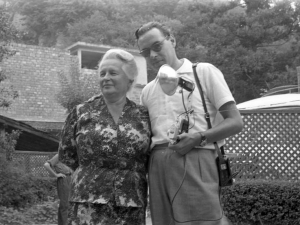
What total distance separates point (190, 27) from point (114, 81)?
31.5m

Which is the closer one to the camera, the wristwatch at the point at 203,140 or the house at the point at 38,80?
the wristwatch at the point at 203,140

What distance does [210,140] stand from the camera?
9.38ft

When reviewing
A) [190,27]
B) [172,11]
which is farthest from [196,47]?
[172,11]

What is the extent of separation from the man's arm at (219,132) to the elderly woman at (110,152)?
0.31 m

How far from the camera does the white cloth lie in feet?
9.66

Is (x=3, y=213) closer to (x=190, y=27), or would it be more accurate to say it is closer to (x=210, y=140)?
(x=210, y=140)

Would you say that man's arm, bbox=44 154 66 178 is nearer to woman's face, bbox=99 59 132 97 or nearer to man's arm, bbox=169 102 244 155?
woman's face, bbox=99 59 132 97

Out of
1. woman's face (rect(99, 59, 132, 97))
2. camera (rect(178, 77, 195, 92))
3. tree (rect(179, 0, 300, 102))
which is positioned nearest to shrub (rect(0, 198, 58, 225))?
woman's face (rect(99, 59, 132, 97))

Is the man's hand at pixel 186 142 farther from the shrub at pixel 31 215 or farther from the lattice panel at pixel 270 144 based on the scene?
the lattice panel at pixel 270 144

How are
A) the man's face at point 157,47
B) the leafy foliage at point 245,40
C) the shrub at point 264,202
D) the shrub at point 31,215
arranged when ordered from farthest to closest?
1. the leafy foliage at point 245,40
2. the shrub at point 31,215
3. the shrub at point 264,202
4. the man's face at point 157,47

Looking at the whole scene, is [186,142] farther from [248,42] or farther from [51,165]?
[248,42]

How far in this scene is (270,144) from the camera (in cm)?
1155

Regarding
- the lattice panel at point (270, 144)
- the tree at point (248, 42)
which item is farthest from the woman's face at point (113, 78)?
the tree at point (248, 42)

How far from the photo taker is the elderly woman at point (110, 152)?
2.99 meters
